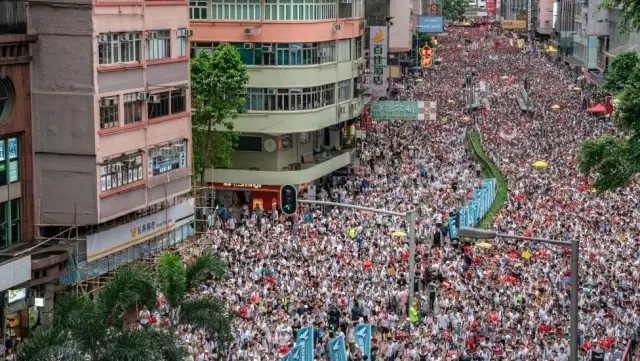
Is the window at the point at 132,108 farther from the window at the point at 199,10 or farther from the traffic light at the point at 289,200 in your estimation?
the window at the point at 199,10

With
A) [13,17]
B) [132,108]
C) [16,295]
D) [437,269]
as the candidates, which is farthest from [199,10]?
[16,295]

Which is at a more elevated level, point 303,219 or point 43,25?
point 43,25

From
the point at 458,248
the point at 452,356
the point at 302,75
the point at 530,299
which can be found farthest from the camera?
the point at 302,75

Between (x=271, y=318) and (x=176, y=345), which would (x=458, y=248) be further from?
(x=176, y=345)

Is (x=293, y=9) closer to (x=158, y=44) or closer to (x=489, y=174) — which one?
(x=489, y=174)

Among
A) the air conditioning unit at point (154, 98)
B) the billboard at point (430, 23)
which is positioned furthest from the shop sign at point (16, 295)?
the billboard at point (430, 23)

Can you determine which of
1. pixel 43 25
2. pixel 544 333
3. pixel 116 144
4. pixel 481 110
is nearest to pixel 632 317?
pixel 544 333
